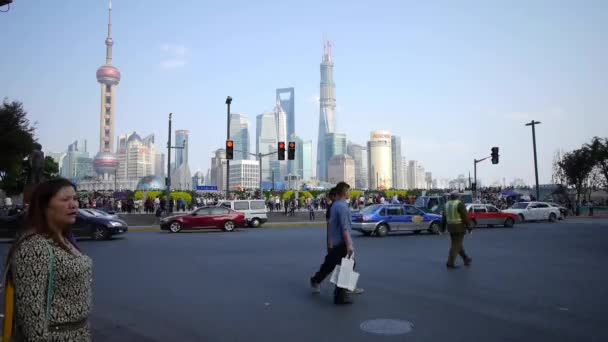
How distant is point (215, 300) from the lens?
24.3 feet

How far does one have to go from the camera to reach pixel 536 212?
105 ft

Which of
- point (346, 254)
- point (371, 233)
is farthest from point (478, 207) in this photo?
point (346, 254)

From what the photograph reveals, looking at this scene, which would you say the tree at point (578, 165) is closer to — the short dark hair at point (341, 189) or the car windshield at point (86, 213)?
the car windshield at point (86, 213)

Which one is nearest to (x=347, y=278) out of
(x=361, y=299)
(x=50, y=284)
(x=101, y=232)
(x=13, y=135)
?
(x=361, y=299)

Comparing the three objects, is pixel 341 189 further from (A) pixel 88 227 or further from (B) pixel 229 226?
(B) pixel 229 226

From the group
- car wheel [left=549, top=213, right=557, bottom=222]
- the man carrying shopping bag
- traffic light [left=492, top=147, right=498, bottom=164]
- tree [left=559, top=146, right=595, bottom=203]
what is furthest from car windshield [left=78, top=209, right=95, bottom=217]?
tree [left=559, top=146, right=595, bottom=203]

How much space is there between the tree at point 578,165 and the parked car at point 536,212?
17133 millimetres

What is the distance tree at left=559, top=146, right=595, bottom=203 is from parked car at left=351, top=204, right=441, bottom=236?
105 ft

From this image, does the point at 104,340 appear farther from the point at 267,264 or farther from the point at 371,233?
the point at 371,233

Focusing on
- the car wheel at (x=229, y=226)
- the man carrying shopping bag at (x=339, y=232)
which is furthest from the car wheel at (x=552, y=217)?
the man carrying shopping bag at (x=339, y=232)

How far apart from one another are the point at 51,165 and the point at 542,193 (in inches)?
2693

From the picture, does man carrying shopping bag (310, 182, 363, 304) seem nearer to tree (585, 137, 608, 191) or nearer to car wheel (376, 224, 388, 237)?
car wheel (376, 224, 388, 237)

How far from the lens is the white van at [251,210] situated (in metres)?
29.1

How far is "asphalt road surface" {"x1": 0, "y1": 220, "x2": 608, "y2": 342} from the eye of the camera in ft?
18.4
